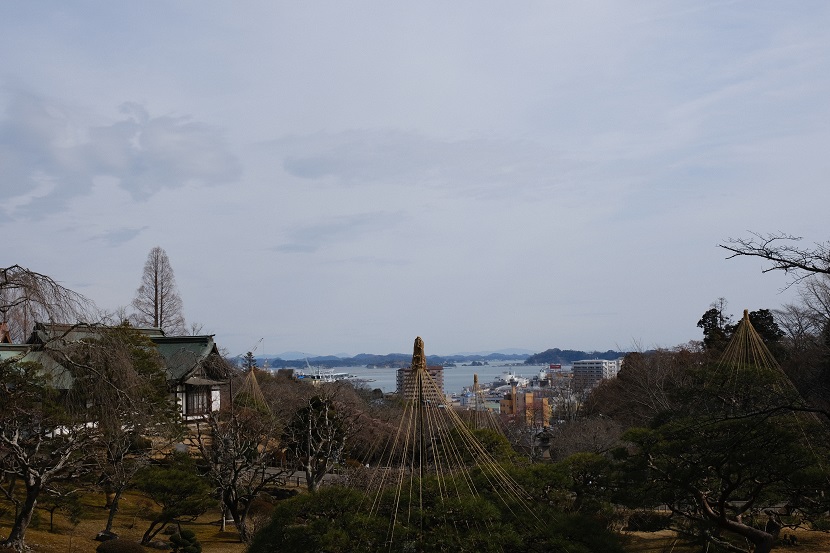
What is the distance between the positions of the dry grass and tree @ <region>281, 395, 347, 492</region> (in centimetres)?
273

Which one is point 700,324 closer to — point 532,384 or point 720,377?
point 720,377

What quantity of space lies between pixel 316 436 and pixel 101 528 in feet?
21.4

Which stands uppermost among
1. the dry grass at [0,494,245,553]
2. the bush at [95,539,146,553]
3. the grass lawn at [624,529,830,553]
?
the bush at [95,539,146,553]

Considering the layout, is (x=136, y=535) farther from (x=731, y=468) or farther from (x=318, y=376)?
(x=318, y=376)

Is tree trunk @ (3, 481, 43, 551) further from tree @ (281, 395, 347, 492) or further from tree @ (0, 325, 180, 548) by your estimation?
tree @ (281, 395, 347, 492)

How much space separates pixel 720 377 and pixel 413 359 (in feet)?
38.8

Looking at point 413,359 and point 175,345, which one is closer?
point 413,359

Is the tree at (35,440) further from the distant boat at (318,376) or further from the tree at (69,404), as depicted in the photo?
the distant boat at (318,376)

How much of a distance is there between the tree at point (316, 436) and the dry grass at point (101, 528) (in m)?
2.73

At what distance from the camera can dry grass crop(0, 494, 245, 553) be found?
14625 millimetres

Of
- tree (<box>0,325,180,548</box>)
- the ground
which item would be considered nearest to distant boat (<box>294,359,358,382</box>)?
the ground

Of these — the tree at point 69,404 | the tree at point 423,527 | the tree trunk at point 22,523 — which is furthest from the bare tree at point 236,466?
the tree at point 423,527

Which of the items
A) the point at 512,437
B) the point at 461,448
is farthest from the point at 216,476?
the point at 512,437

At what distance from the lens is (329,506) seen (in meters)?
9.23
